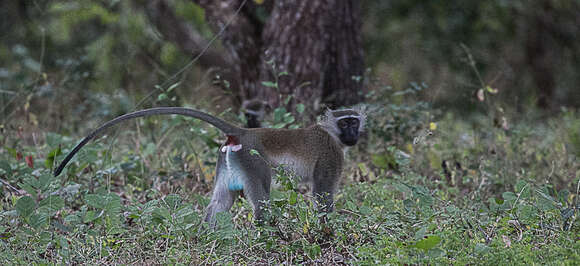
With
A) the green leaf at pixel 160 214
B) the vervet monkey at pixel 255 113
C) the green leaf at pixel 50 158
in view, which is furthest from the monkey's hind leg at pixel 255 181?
the vervet monkey at pixel 255 113

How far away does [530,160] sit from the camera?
657 centimetres

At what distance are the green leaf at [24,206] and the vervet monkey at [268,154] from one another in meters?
0.25

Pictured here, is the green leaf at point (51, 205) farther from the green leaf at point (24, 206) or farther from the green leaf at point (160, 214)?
the green leaf at point (160, 214)

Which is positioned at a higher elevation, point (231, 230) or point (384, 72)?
point (231, 230)

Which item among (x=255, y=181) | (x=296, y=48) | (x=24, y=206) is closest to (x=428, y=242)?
(x=255, y=181)

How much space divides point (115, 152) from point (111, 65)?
13.7 ft

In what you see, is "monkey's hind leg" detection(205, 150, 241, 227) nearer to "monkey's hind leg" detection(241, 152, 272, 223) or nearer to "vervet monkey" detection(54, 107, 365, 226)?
"vervet monkey" detection(54, 107, 365, 226)

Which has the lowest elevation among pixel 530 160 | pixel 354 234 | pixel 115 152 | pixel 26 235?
pixel 530 160

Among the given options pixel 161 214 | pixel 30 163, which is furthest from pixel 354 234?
pixel 30 163

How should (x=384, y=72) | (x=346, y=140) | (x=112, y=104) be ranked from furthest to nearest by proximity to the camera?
(x=384, y=72), (x=112, y=104), (x=346, y=140)

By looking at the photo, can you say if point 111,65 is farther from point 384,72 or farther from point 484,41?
point 484,41

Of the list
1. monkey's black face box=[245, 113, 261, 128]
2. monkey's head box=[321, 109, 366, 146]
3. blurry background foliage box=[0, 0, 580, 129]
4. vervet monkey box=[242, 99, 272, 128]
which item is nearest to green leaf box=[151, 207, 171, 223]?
monkey's head box=[321, 109, 366, 146]

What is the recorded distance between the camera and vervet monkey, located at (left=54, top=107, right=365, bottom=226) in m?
4.52

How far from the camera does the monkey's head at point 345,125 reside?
5059 millimetres
